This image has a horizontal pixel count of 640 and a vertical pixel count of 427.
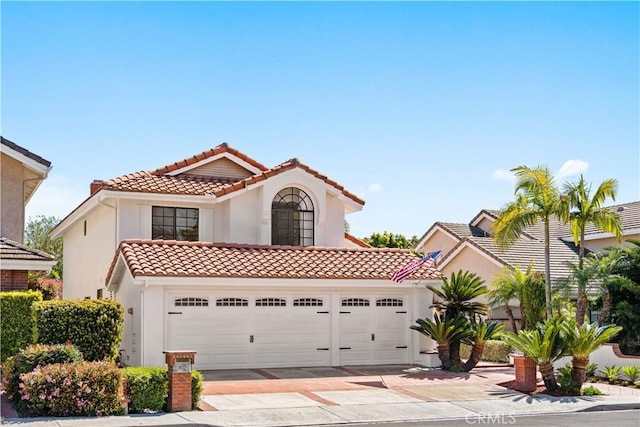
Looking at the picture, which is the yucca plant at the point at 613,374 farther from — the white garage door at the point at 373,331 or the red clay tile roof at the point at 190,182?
the red clay tile roof at the point at 190,182

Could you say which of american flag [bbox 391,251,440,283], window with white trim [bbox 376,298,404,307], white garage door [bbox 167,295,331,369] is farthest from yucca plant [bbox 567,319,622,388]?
white garage door [bbox 167,295,331,369]

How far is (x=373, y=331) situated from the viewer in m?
23.7

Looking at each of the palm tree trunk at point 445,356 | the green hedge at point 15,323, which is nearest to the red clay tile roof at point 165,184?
the green hedge at point 15,323

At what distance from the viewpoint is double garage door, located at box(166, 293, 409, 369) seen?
853 inches

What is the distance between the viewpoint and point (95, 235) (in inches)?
1122

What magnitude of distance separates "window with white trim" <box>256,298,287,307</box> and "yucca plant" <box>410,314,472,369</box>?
4.17 m

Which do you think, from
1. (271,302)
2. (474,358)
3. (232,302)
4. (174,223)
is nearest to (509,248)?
(474,358)

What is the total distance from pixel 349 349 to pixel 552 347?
22.0ft

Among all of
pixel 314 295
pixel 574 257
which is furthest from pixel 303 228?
pixel 574 257

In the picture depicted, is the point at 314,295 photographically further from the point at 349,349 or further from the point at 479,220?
the point at 479,220

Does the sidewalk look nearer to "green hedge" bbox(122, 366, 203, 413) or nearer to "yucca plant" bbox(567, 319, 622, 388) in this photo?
"green hedge" bbox(122, 366, 203, 413)

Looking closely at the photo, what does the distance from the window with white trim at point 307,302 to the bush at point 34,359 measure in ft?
26.2

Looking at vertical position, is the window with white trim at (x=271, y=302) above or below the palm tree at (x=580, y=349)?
above

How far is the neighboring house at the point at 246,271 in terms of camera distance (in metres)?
21.5
